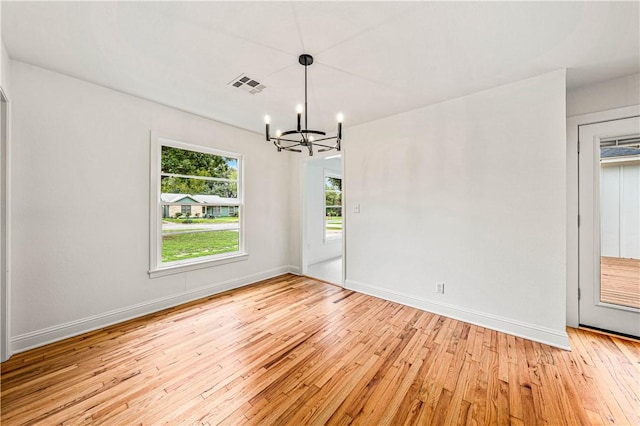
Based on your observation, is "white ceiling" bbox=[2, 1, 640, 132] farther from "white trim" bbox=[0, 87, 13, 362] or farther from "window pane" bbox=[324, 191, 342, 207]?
"window pane" bbox=[324, 191, 342, 207]

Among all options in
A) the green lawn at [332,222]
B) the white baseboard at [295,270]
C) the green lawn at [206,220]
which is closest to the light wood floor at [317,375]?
the green lawn at [206,220]

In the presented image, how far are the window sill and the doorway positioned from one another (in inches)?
64.0

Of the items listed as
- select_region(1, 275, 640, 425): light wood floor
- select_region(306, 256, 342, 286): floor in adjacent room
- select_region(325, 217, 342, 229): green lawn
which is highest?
select_region(325, 217, 342, 229): green lawn

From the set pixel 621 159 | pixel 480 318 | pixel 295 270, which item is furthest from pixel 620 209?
pixel 295 270

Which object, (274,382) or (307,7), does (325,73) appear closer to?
(307,7)

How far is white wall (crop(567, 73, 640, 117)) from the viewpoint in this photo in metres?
2.47

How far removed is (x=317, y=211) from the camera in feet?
20.1

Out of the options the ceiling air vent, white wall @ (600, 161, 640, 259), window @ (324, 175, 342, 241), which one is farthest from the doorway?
white wall @ (600, 161, 640, 259)

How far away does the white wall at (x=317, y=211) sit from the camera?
231 inches

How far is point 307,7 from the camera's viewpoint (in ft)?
5.45

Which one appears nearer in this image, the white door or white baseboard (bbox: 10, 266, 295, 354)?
white baseboard (bbox: 10, 266, 295, 354)

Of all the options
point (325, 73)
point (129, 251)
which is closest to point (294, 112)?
point (325, 73)

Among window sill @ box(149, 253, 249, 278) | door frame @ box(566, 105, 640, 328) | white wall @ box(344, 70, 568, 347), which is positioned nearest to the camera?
white wall @ box(344, 70, 568, 347)

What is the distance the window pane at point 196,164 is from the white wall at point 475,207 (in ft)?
7.01
